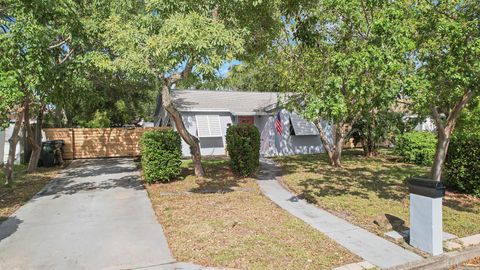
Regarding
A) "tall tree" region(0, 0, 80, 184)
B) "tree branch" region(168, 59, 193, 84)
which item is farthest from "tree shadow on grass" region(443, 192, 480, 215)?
"tall tree" region(0, 0, 80, 184)

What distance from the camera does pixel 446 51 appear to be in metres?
6.76

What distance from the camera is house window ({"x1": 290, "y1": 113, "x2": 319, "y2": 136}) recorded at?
60.6 feet

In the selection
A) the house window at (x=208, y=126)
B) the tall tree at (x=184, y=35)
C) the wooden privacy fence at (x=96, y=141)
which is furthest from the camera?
the wooden privacy fence at (x=96, y=141)

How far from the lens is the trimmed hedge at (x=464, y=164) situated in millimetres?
8305

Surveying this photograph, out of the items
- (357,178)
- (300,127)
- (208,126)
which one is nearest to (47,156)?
(208,126)

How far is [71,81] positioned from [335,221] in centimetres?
774

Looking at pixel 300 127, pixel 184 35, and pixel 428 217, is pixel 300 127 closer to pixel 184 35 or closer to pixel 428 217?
pixel 184 35

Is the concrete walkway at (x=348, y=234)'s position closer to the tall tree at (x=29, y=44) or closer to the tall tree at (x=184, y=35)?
the tall tree at (x=184, y=35)

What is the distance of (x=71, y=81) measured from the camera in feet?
30.1

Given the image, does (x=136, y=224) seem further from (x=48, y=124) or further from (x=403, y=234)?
(x=48, y=124)

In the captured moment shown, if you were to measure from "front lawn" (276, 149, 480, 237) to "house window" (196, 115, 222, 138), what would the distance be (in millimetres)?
5252

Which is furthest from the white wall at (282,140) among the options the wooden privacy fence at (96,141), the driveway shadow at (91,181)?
the driveway shadow at (91,181)

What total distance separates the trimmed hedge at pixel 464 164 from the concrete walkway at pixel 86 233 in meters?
7.57

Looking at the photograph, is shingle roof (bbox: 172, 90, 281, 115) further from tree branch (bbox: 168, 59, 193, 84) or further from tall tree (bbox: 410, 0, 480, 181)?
tall tree (bbox: 410, 0, 480, 181)
